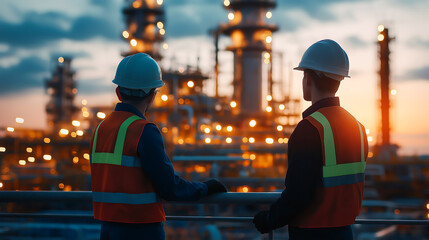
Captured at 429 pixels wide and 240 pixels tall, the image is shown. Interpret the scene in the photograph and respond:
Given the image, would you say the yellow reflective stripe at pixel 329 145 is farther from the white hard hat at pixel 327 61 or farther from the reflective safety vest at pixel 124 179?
the reflective safety vest at pixel 124 179

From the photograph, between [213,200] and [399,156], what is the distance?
37.6 meters

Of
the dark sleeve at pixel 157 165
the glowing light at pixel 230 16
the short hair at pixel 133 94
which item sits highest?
the glowing light at pixel 230 16

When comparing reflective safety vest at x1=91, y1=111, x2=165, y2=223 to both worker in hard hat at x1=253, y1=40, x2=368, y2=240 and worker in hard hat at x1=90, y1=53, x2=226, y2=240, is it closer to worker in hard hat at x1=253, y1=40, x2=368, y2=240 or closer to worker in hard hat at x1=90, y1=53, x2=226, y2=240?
worker in hard hat at x1=90, y1=53, x2=226, y2=240

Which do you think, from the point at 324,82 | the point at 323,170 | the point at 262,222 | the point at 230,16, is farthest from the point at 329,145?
the point at 230,16

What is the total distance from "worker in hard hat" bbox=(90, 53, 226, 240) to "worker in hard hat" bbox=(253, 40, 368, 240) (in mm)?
566

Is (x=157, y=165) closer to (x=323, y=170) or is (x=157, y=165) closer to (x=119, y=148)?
(x=119, y=148)

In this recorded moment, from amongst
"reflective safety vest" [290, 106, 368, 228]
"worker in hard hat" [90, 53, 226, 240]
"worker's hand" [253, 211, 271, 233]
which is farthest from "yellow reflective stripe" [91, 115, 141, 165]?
"reflective safety vest" [290, 106, 368, 228]

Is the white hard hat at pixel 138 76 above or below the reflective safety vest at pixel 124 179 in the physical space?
above

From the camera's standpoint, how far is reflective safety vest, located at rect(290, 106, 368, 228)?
86.1 inches

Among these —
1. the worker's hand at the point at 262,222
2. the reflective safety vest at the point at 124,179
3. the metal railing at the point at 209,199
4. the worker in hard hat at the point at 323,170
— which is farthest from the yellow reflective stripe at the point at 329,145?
the reflective safety vest at the point at 124,179

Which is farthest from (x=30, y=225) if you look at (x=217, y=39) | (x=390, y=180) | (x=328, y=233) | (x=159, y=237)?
(x=217, y=39)

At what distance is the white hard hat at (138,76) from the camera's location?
99.2 inches

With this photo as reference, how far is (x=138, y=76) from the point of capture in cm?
252

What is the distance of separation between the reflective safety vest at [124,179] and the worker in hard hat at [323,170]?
2.06ft
